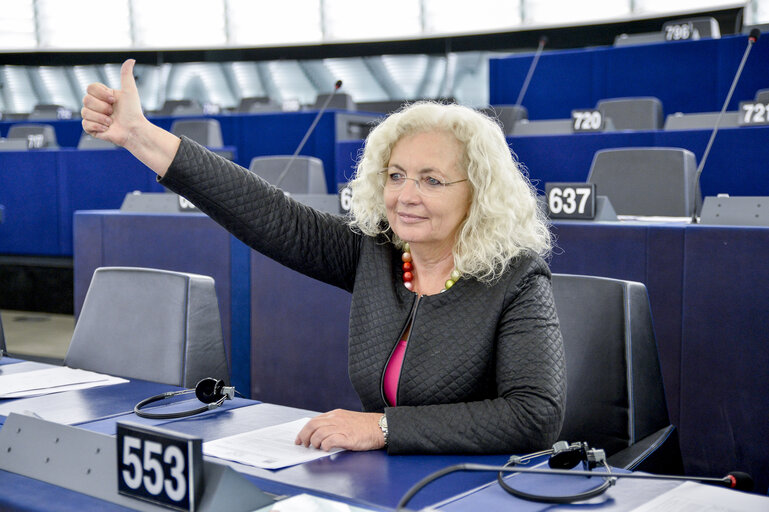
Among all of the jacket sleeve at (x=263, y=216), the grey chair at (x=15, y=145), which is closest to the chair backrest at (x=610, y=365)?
the jacket sleeve at (x=263, y=216)

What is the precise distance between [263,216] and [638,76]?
5306mm

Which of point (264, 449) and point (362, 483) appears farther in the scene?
point (264, 449)

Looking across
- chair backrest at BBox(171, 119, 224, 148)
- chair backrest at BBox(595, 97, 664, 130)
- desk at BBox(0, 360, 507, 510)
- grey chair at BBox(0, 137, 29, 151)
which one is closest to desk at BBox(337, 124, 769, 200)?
chair backrest at BBox(595, 97, 664, 130)

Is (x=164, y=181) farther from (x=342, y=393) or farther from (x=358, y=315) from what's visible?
(x=342, y=393)

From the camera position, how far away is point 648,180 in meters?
3.17

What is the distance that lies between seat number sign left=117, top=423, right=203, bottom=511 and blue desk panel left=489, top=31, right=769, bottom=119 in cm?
545

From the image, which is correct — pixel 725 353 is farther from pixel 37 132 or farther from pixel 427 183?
pixel 37 132

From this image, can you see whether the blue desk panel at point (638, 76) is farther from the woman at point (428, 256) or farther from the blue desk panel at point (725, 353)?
the woman at point (428, 256)

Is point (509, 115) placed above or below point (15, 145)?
above

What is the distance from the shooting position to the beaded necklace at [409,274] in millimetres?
1279

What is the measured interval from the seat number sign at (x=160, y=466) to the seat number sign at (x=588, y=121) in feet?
12.4

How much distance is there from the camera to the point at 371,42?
30.5 ft

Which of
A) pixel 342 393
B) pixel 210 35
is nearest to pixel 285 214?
pixel 342 393

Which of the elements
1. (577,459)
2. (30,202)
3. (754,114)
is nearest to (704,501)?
(577,459)
